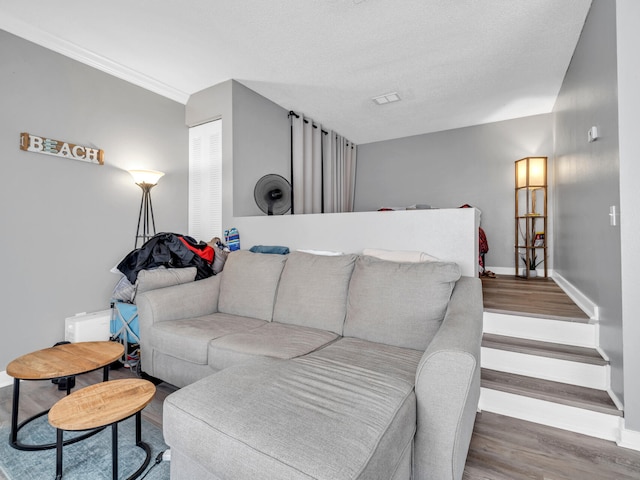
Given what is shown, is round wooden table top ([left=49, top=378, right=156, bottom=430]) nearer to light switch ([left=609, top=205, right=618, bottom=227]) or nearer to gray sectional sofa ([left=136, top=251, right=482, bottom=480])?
gray sectional sofa ([left=136, top=251, right=482, bottom=480])

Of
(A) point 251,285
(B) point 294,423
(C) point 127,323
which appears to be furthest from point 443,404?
(C) point 127,323

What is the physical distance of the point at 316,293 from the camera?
2.09 meters

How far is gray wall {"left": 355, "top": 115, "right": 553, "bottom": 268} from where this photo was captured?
4.32 metres

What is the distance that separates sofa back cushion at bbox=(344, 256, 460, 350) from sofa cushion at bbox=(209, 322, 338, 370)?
246 millimetres

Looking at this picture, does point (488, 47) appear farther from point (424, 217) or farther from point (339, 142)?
point (339, 142)

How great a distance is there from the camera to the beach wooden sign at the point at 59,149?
7.84 ft

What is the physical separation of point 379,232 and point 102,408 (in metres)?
1.91

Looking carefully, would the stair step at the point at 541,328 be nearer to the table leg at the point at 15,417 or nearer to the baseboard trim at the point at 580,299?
the baseboard trim at the point at 580,299

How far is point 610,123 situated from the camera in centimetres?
178

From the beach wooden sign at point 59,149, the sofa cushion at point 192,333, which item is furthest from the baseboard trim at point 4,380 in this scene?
the beach wooden sign at point 59,149

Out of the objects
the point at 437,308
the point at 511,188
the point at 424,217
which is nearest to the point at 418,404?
the point at 437,308

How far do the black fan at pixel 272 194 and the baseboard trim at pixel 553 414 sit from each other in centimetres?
260

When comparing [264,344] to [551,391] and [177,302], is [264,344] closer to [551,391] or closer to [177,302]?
[177,302]

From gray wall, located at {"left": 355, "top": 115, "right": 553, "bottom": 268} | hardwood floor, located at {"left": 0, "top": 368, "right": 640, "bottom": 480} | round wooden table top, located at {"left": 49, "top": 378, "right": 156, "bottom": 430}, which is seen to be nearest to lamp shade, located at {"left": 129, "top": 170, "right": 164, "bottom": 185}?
hardwood floor, located at {"left": 0, "top": 368, "right": 640, "bottom": 480}
